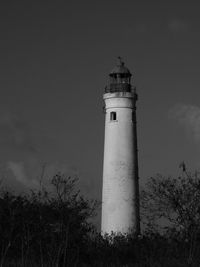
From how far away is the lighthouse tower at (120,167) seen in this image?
45719mm

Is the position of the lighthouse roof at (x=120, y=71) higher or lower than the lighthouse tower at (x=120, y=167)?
higher

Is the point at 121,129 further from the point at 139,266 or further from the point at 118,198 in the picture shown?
the point at 139,266

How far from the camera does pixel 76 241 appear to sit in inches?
1395

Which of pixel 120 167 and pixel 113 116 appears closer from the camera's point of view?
pixel 120 167

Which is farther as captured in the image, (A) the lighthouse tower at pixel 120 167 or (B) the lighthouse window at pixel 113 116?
(B) the lighthouse window at pixel 113 116

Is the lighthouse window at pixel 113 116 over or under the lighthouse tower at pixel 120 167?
over

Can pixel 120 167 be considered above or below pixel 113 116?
below

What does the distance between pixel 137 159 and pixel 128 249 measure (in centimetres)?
1124

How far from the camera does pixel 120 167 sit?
1813 inches

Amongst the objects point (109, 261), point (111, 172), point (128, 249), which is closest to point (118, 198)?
point (111, 172)

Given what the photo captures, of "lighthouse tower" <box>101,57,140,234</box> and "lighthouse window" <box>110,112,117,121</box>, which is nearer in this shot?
"lighthouse tower" <box>101,57,140,234</box>

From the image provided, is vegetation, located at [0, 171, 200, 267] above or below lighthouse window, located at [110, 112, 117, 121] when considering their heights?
below

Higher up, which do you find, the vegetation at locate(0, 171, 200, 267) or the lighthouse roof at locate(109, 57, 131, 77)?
the lighthouse roof at locate(109, 57, 131, 77)

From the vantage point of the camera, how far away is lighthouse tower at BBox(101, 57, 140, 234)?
45.7m
